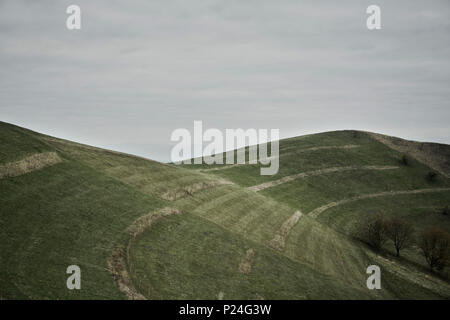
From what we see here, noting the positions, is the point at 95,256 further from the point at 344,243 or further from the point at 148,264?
the point at 344,243

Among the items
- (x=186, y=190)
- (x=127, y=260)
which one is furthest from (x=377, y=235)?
(x=127, y=260)

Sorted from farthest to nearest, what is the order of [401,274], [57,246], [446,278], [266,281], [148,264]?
[446,278], [401,274], [266,281], [148,264], [57,246]

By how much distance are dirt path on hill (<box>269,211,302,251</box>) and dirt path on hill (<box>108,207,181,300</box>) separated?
15.6m

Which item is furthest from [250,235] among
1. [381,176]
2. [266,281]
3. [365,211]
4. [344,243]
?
[381,176]

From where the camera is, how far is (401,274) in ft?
176

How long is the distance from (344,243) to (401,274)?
977 cm

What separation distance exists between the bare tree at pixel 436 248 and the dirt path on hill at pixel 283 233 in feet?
68.9

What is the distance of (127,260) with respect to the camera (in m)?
31.3

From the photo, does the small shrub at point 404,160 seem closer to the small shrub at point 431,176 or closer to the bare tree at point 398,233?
the small shrub at point 431,176

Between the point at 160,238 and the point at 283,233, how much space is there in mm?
21583

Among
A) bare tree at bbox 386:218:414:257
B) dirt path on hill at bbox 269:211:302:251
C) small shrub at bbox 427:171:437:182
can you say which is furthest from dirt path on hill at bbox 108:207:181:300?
small shrub at bbox 427:171:437:182

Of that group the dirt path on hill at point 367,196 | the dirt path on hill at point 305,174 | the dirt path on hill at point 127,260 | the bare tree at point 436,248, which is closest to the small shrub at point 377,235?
the bare tree at point 436,248

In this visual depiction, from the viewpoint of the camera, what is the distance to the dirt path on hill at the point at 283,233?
154ft

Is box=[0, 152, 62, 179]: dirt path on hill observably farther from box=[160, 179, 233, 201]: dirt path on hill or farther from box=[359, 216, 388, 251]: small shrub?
box=[359, 216, 388, 251]: small shrub
